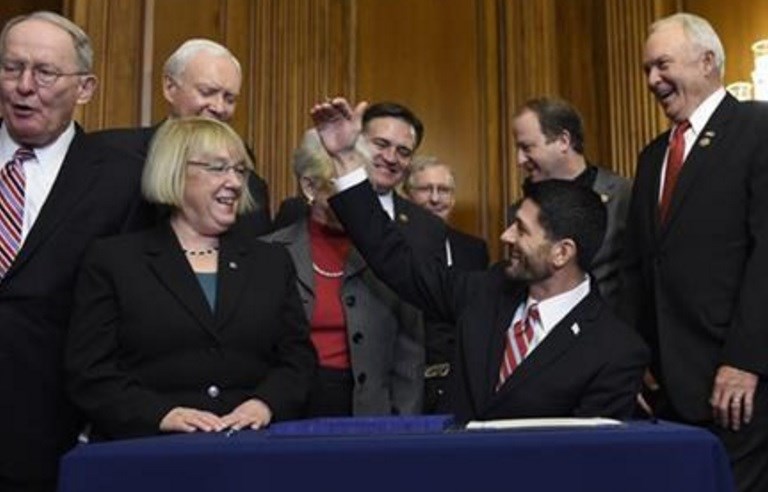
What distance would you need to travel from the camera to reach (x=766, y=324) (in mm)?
2746

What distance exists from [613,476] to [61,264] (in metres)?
1.49

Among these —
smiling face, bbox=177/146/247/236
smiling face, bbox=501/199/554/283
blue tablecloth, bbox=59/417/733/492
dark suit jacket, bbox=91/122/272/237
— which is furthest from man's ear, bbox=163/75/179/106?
blue tablecloth, bbox=59/417/733/492

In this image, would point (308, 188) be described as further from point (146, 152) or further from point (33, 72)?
point (33, 72)

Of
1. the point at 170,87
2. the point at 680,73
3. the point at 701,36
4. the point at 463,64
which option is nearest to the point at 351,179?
the point at 170,87

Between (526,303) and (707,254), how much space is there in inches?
22.7

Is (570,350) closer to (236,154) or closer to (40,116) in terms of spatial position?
(236,154)

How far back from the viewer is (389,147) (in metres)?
3.56

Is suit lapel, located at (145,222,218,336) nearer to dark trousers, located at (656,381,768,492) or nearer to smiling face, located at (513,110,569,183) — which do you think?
dark trousers, located at (656,381,768,492)

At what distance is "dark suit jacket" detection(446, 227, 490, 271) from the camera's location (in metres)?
4.09

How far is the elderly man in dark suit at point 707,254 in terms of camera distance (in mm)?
2783

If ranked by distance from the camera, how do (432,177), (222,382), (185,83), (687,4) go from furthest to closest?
(687,4), (432,177), (185,83), (222,382)

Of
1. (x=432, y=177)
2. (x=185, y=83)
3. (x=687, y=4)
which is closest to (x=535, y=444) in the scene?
(x=185, y=83)

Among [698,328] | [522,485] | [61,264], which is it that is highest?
[61,264]

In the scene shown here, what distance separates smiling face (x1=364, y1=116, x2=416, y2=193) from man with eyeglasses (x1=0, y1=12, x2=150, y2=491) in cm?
97
